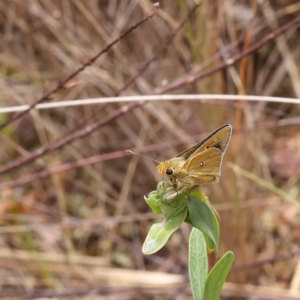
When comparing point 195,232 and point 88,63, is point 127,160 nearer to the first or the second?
point 88,63

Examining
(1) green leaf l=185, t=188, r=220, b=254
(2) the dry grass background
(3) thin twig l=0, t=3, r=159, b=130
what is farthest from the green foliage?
(2) the dry grass background

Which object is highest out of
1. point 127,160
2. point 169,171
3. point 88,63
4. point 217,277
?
point 127,160

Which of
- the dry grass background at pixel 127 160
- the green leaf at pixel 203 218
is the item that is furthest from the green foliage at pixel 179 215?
the dry grass background at pixel 127 160

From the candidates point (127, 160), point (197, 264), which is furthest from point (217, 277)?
point (127, 160)

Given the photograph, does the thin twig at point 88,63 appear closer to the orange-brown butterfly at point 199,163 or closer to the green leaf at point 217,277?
the orange-brown butterfly at point 199,163

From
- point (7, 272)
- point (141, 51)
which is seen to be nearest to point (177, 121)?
point (141, 51)

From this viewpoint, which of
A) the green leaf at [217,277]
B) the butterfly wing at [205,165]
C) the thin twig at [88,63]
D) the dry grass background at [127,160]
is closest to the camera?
the green leaf at [217,277]

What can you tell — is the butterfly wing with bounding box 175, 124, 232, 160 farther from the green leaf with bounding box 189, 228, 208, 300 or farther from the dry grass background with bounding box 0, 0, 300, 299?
the dry grass background with bounding box 0, 0, 300, 299
